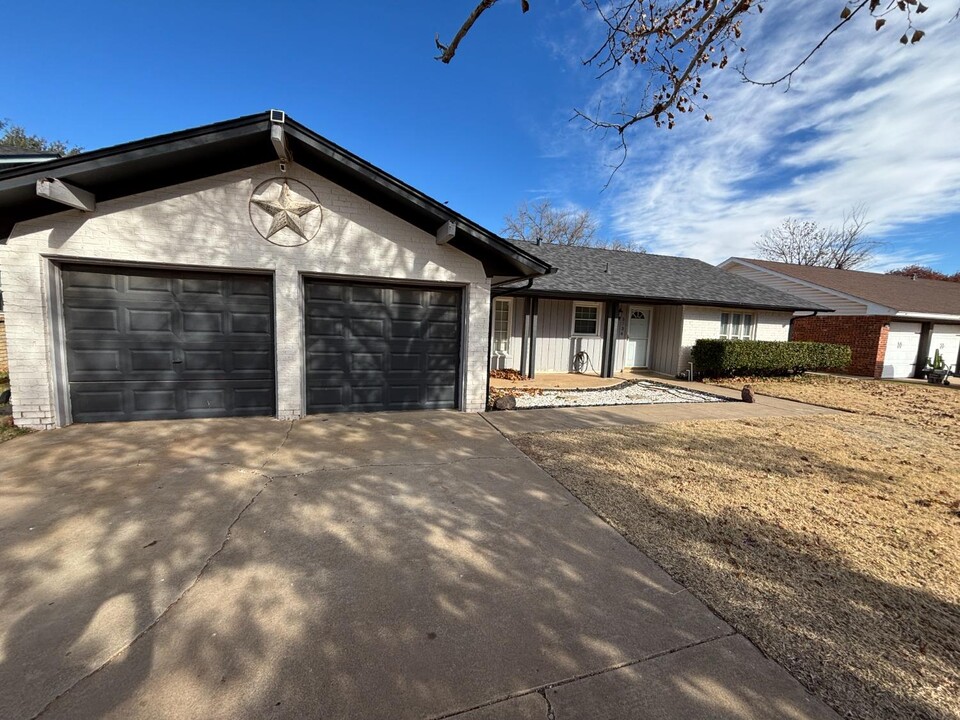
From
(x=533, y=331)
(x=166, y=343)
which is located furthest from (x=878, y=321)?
(x=166, y=343)

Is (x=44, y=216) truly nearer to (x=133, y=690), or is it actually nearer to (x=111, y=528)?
(x=111, y=528)

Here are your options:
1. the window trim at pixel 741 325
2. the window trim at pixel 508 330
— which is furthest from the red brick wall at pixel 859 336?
the window trim at pixel 508 330

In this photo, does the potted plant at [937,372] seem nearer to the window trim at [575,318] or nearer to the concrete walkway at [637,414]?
the concrete walkway at [637,414]

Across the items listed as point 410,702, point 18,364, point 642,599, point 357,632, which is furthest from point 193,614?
point 18,364

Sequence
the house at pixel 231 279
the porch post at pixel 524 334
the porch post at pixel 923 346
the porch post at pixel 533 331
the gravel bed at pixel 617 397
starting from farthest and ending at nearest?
the porch post at pixel 923 346 < the porch post at pixel 524 334 < the porch post at pixel 533 331 < the gravel bed at pixel 617 397 < the house at pixel 231 279

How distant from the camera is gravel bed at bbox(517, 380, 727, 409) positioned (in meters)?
8.80

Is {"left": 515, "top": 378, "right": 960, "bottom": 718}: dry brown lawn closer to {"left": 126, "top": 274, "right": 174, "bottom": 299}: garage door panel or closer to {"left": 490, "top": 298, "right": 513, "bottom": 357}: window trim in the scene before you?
{"left": 126, "top": 274, "right": 174, "bottom": 299}: garage door panel

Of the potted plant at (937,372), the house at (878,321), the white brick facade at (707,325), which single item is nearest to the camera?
the white brick facade at (707,325)

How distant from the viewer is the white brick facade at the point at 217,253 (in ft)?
18.1

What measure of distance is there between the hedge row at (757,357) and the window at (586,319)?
3129mm

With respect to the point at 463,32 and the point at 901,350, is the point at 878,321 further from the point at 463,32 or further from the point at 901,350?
the point at 463,32

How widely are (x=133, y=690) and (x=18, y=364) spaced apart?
6.02 meters

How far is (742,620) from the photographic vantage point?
242cm

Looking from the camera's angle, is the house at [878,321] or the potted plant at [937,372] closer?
the potted plant at [937,372]
